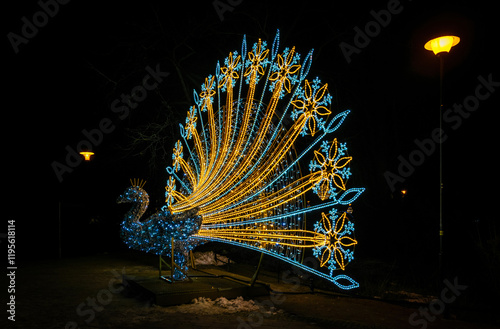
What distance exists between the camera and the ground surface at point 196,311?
5859mm

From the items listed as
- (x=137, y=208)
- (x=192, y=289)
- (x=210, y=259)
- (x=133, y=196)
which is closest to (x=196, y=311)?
(x=192, y=289)

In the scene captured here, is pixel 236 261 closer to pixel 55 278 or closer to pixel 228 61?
pixel 55 278

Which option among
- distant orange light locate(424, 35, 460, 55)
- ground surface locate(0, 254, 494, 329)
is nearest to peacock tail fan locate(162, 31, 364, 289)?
ground surface locate(0, 254, 494, 329)

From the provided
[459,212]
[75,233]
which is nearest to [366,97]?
[459,212]

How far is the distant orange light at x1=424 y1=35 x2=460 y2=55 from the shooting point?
670 cm

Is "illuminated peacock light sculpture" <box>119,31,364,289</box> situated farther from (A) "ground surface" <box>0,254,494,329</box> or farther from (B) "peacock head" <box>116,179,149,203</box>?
(A) "ground surface" <box>0,254,494,329</box>

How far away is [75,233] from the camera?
15.4 meters

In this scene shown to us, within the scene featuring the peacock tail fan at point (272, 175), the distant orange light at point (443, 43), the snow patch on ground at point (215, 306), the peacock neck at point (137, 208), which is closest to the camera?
the snow patch on ground at point (215, 306)

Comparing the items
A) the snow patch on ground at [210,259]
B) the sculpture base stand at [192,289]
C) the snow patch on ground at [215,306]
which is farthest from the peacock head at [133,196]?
the snow patch on ground at [210,259]

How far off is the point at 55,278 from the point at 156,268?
221 cm

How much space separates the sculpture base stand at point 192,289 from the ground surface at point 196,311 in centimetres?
15

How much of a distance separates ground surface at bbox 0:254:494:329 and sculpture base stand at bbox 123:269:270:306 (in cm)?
15

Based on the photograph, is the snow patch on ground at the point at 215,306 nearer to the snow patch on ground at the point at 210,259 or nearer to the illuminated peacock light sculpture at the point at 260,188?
the illuminated peacock light sculpture at the point at 260,188

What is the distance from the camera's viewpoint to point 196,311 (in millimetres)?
6445
